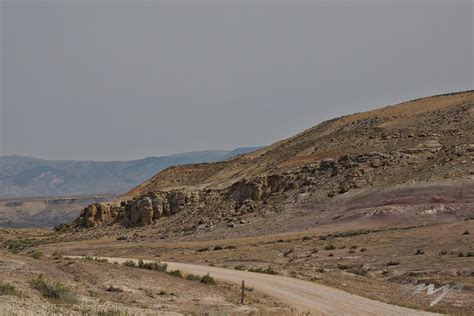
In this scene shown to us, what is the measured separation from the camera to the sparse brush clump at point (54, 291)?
16.2 metres

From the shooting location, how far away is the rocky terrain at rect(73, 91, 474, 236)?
2047 inches

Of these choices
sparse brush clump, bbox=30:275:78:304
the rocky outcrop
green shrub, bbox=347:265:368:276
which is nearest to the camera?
sparse brush clump, bbox=30:275:78:304

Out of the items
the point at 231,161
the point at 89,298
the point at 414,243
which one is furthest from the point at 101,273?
the point at 231,161

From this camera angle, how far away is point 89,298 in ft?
57.6

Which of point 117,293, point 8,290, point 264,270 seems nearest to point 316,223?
point 264,270

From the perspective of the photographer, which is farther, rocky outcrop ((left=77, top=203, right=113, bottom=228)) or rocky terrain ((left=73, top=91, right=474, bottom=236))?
rocky outcrop ((left=77, top=203, right=113, bottom=228))

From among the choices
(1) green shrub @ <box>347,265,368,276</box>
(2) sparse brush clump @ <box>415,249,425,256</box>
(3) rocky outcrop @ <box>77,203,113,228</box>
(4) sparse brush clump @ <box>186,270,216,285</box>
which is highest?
(3) rocky outcrop @ <box>77,203,113,228</box>

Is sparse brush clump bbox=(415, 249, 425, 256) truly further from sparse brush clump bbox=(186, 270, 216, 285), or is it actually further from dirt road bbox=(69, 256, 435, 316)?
sparse brush clump bbox=(186, 270, 216, 285)

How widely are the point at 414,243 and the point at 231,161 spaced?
5873 cm

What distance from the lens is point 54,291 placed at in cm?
1681

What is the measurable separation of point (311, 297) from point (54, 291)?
9367mm

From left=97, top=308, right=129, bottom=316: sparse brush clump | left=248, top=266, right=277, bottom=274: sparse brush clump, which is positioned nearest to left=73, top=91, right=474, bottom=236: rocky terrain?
left=248, top=266, right=277, bottom=274: sparse brush clump

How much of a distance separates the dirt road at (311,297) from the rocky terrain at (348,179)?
2418cm

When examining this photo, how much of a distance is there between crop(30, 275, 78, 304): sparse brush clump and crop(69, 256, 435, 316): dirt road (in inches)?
281
